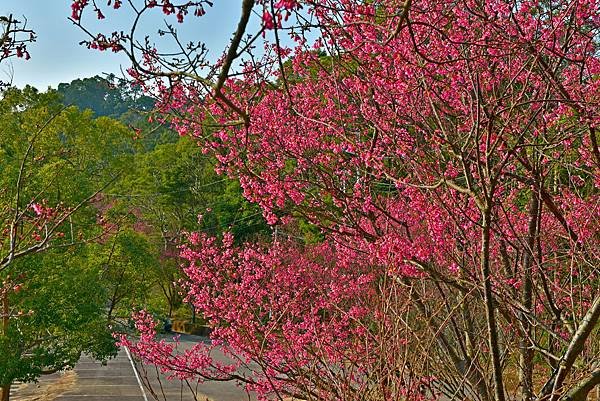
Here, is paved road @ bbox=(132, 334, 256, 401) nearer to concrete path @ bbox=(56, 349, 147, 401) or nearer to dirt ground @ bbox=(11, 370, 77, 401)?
concrete path @ bbox=(56, 349, 147, 401)

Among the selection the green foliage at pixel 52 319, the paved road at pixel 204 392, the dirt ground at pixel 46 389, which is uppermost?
the green foliage at pixel 52 319

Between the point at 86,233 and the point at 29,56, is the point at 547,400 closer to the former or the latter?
the point at 29,56

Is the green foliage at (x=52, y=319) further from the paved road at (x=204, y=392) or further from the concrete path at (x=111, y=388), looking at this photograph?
the paved road at (x=204, y=392)

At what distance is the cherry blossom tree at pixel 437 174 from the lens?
2840 mm

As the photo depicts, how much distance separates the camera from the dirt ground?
62.0 feet

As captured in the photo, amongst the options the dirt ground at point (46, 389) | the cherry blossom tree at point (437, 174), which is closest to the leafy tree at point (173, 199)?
the dirt ground at point (46, 389)

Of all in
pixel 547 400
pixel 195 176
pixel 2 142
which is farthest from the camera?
pixel 195 176

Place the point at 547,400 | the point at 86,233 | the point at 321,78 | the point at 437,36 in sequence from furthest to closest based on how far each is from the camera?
the point at 86,233 < the point at 321,78 < the point at 437,36 < the point at 547,400

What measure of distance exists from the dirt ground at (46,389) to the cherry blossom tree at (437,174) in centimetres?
1415

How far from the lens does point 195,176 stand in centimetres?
3353

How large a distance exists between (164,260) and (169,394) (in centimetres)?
1335

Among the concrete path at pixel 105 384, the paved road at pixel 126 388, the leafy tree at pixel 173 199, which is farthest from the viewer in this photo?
the leafy tree at pixel 173 199

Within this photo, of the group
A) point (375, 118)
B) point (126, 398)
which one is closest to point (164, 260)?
point (126, 398)

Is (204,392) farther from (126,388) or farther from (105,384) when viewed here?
(105,384)
